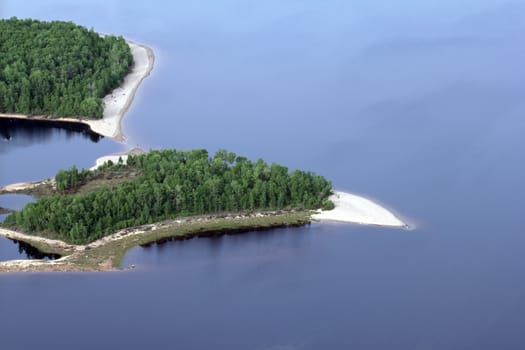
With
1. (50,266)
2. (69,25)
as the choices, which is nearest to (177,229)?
(50,266)

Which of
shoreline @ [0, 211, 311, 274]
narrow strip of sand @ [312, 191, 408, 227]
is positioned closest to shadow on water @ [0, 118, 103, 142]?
shoreline @ [0, 211, 311, 274]

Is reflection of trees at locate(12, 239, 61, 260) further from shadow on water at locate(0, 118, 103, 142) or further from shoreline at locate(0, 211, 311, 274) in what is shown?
shadow on water at locate(0, 118, 103, 142)

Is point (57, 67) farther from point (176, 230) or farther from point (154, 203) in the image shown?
point (176, 230)

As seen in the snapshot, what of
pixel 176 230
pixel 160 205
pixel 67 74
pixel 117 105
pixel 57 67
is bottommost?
pixel 176 230

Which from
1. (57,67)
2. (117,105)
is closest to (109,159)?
(117,105)

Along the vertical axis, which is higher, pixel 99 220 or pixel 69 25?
pixel 69 25

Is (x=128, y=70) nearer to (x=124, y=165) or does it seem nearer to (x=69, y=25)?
(x=69, y=25)

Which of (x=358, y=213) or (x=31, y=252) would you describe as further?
(x=358, y=213)
